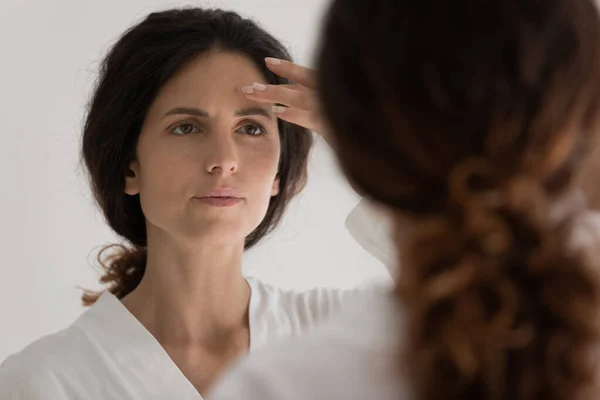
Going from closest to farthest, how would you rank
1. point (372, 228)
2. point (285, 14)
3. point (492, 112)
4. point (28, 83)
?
point (492, 112) < point (372, 228) < point (28, 83) < point (285, 14)

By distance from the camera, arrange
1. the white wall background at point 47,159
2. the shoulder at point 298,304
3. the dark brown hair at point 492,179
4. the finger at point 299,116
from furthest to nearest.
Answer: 1. the white wall background at point 47,159
2. the shoulder at point 298,304
3. the finger at point 299,116
4. the dark brown hair at point 492,179

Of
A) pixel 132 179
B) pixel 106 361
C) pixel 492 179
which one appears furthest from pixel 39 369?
pixel 492 179

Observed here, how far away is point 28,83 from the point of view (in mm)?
2160

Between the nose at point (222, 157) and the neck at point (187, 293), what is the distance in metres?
0.15

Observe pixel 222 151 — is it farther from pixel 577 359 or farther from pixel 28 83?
pixel 577 359

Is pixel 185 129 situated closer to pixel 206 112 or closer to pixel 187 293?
pixel 206 112

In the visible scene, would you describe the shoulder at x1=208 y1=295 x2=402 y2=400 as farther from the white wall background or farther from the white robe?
the white wall background

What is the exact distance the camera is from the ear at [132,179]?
1.80 m

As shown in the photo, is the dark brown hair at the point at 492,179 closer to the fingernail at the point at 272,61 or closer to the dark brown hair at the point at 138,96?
the fingernail at the point at 272,61

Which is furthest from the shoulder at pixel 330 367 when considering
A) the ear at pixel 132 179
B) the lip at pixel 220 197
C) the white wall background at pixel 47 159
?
the white wall background at pixel 47 159

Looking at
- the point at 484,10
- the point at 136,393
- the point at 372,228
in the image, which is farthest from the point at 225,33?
the point at 484,10

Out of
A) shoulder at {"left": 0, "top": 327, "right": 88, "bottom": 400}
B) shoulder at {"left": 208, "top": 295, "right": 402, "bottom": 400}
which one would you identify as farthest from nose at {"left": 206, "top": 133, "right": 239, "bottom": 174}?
shoulder at {"left": 208, "top": 295, "right": 402, "bottom": 400}

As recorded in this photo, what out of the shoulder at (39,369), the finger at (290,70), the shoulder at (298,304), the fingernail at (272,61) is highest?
the fingernail at (272,61)

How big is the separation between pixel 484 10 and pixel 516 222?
6.9 inches
